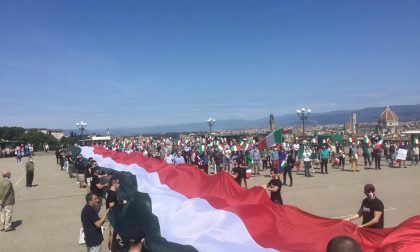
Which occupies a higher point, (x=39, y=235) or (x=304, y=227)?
(x=304, y=227)

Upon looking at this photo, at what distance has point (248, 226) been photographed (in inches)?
270

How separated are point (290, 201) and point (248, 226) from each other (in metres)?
7.70

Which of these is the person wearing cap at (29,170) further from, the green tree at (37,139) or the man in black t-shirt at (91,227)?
the green tree at (37,139)

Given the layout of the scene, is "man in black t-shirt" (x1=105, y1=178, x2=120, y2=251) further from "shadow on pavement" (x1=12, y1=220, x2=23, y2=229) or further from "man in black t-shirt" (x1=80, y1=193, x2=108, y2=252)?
"shadow on pavement" (x1=12, y1=220, x2=23, y2=229)

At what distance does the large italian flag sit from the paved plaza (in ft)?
9.88

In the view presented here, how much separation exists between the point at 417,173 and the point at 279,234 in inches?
705

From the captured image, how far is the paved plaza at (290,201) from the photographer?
34.4 ft

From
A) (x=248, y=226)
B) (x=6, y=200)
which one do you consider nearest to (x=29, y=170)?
(x=6, y=200)

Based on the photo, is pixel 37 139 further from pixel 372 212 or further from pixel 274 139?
pixel 372 212

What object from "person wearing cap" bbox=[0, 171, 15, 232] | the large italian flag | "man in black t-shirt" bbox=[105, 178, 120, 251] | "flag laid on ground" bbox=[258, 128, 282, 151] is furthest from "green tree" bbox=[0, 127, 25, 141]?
the large italian flag

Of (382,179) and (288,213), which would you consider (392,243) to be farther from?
(382,179)

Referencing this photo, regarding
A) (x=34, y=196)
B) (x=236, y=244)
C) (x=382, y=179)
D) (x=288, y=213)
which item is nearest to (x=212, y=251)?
(x=236, y=244)

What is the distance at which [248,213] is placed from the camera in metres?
7.36

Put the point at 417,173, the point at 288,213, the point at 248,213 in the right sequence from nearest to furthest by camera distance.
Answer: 1. the point at 288,213
2. the point at 248,213
3. the point at 417,173
